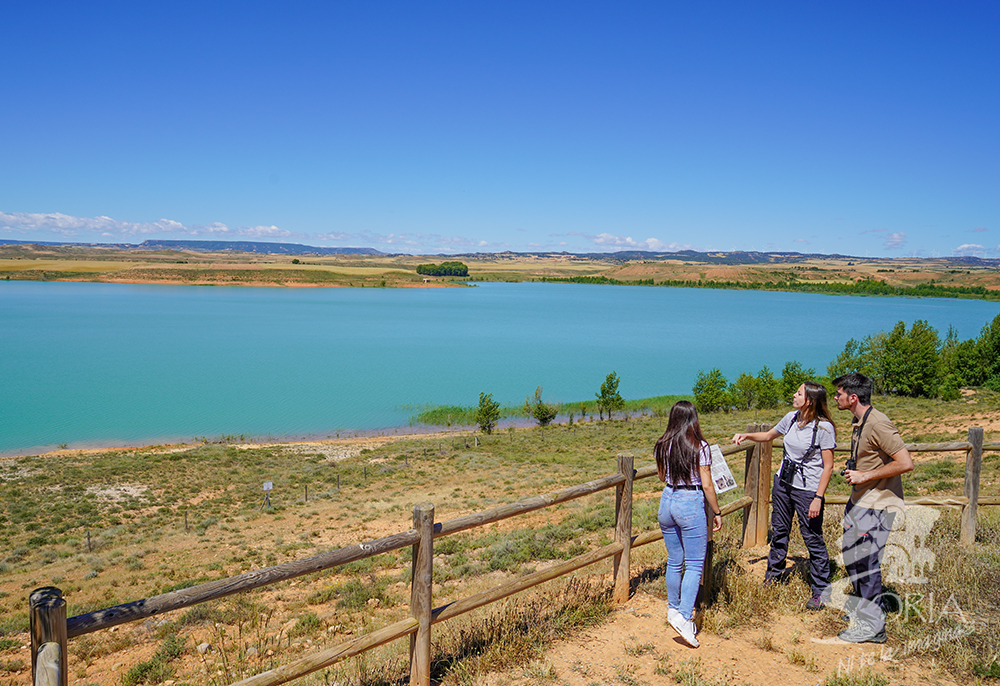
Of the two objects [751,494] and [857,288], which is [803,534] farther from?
[857,288]

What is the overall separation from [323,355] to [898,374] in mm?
44310

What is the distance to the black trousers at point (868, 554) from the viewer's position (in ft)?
16.4

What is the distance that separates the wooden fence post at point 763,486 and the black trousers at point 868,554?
4.00 feet

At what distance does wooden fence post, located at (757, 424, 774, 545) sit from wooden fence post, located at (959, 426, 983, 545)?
2065 millimetres

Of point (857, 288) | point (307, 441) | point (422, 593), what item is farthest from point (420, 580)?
point (857, 288)

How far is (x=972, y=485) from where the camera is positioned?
6801 millimetres

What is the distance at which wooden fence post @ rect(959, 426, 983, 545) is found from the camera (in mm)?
6734

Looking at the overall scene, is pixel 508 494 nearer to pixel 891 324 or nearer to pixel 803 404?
pixel 803 404

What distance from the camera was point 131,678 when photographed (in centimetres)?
591

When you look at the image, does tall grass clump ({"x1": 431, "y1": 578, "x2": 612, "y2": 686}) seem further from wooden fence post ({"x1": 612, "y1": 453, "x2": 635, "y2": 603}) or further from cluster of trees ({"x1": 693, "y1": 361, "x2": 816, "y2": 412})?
cluster of trees ({"x1": 693, "y1": 361, "x2": 816, "y2": 412})

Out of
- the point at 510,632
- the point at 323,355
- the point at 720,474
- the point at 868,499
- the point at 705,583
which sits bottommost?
the point at 323,355

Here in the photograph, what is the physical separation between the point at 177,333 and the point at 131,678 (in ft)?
217

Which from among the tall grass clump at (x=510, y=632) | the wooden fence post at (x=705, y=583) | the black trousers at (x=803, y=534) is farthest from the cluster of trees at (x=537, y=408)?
the wooden fence post at (x=705, y=583)

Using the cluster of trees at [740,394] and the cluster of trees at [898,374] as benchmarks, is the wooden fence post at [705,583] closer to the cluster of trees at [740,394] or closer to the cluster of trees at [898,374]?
the cluster of trees at [898,374]
